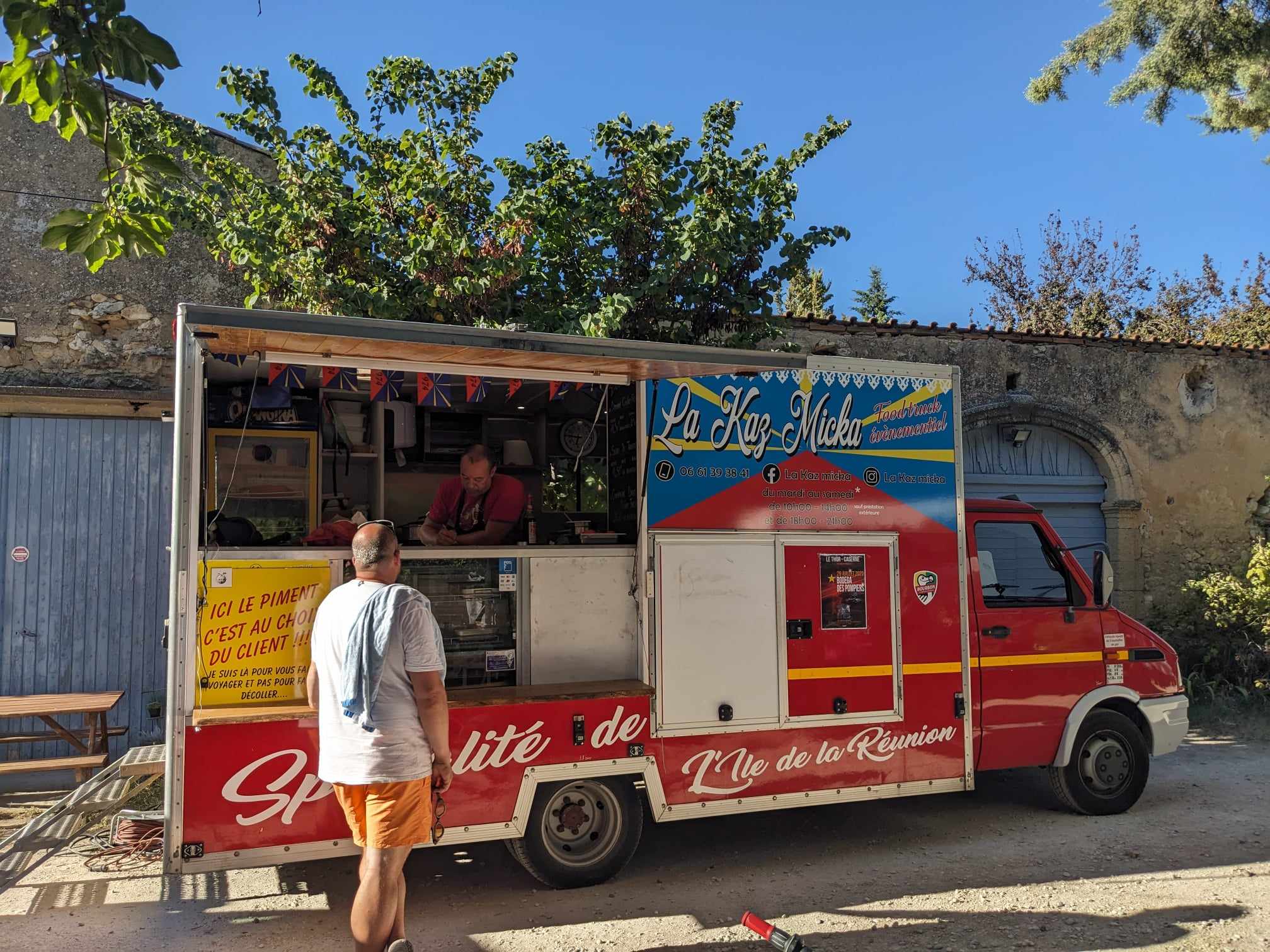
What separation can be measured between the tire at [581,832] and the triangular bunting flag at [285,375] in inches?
111

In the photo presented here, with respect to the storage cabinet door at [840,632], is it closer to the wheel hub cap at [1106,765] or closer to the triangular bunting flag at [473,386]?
the wheel hub cap at [1106,765]

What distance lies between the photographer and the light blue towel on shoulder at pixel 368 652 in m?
3.87

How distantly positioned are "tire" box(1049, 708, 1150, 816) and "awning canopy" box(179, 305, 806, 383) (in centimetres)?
328

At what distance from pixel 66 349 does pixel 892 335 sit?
320 inches

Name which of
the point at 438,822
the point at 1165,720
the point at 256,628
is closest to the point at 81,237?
the point at 256,628

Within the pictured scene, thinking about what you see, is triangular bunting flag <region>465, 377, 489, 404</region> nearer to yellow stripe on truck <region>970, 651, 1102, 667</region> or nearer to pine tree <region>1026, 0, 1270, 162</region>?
yellow stripe on truck <region>970, 651, 1102, 667</region>

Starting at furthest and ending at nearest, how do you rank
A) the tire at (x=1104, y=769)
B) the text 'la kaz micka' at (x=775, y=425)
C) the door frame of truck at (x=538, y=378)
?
the tire at (x=1104, y=769) → the text 'la kaz micka' at (x=775, y=425) → the door frame of truck at (x=538, y=378)

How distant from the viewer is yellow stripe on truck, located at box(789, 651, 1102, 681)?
571 centimetres

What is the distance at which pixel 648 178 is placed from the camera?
8.07 meters

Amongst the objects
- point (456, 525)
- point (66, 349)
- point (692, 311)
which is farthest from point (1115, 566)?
point (66, 349)

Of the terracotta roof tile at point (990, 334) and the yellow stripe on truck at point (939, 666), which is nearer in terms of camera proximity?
the yellow stripe on truck at point (939, 666)

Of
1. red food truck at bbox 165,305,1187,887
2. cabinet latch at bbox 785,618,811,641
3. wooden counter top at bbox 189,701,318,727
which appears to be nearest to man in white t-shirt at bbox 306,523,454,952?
wooden counter top at bbox 189,701,318,727

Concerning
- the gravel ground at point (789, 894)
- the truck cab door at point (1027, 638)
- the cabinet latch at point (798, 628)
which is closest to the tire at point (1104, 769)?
the gravel ground at point (789, 894)

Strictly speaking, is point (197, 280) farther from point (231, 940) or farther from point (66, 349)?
point (231, 940)
